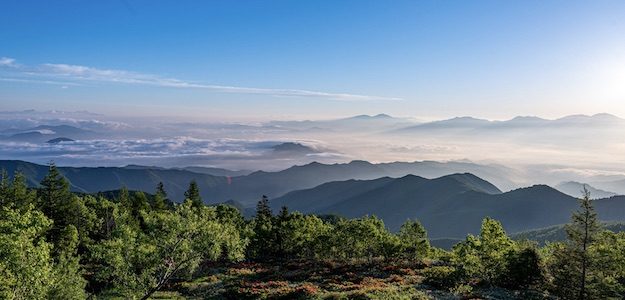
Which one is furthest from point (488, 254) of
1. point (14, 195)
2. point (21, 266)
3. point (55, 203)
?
point (14, 195)

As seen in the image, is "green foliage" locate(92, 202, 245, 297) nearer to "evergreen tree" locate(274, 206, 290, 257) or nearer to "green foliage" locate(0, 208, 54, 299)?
"green foliage" locate(0, 208, 54, 299)

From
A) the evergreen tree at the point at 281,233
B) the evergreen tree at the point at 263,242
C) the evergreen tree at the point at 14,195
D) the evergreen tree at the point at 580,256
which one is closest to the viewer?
the evergreen tree at the point at 580,256

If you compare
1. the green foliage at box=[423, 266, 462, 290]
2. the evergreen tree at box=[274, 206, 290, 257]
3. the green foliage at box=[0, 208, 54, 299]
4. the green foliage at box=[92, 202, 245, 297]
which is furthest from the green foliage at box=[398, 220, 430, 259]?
the green foliage at box=[0, 208, 54, 299]

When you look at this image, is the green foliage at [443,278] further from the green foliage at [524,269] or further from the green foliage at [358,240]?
the green foliage at [358,240]

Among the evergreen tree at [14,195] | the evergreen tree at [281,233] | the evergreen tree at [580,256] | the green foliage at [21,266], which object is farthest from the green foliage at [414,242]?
the evergreen tree at [14,195]

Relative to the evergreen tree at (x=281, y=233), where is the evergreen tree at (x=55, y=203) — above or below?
above

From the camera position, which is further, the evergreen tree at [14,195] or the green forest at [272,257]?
the evergreen tree at [14,195]

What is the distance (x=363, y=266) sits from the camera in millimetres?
75125

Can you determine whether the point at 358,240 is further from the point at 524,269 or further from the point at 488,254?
A: the point at 524,269

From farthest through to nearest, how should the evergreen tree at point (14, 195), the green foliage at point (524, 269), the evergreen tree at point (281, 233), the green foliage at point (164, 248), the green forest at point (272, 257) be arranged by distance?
the evergreen tree at point (281, 233)
the evergreen tree at point (14, 195)
the green foliage at point (524, 269)
the green foliage at point (164, 248)
the green forest at point (272, 257)

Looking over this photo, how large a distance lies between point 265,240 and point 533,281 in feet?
209

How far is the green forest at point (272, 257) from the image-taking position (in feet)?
105

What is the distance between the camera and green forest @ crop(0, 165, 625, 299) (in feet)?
105

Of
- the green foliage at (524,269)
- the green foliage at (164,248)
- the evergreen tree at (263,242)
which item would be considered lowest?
the evergreen tree at (263,242)
